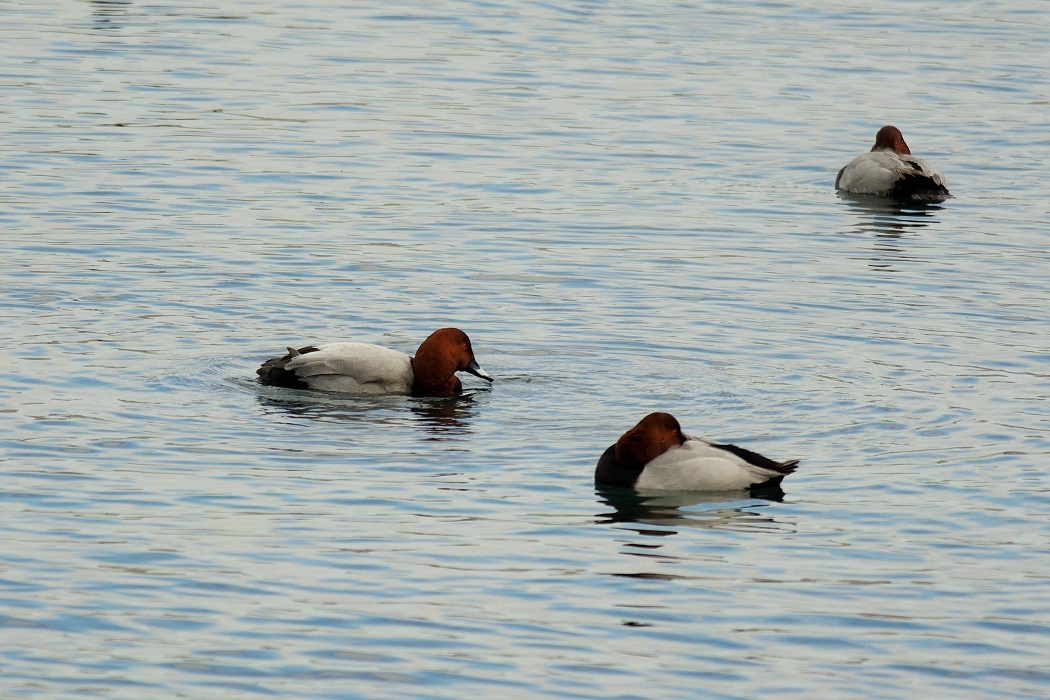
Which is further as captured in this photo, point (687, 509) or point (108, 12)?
point (108, 12)

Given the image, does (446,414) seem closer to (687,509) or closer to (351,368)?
(351,368)

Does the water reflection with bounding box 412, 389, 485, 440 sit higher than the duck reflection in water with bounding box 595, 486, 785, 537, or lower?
higher

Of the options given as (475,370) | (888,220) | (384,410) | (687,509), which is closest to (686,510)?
(687,509)

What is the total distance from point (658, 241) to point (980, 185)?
585 centimetres

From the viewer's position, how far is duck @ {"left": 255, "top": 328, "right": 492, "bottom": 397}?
44.7ft

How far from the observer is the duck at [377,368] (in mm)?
13609

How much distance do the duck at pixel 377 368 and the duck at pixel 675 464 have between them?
2.67 metres

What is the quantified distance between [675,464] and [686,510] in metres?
0.38

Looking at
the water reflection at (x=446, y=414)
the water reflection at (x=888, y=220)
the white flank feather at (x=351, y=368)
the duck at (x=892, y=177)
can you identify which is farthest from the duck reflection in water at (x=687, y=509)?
the duck at (x=892, y=177)

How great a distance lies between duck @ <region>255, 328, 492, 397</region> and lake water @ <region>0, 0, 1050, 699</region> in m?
0.18

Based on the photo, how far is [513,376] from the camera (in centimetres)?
1440

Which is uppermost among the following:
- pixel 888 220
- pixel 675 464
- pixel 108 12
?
pixel 108 12

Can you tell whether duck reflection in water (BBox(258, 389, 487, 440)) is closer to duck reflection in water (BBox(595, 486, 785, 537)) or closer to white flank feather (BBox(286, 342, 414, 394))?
white flank feather (BBox(286, 342, 414, 394))

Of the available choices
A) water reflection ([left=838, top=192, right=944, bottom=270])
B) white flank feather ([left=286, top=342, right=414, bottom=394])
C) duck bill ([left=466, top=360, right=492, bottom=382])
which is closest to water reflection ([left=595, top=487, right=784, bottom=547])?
duck bill ([left=466, top=360, right=492, bottom=382])
